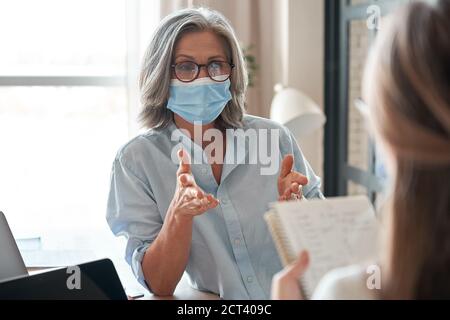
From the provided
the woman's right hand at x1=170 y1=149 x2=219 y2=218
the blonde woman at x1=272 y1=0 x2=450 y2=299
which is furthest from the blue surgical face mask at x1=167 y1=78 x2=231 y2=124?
the blonde woman at x1=272 y1=0 x2=450 y2=299

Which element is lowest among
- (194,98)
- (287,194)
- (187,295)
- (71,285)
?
(187,295)

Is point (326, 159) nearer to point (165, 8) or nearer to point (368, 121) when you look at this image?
point (165, 8)

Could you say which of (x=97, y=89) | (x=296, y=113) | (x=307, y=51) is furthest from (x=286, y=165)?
(x=97, y=89)

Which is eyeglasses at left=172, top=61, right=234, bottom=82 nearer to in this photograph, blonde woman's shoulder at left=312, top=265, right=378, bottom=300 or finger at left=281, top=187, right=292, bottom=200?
finger at left=281, top=187, right=292, bottom=200

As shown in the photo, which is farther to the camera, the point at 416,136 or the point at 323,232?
the point at 323,232

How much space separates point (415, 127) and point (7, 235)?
95 centimetres

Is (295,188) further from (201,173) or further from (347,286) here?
(347,286)

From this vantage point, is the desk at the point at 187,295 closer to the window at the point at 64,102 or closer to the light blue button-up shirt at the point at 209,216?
the light blue button-up shirt at the point at 209,216

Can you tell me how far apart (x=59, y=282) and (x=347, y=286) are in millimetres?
596

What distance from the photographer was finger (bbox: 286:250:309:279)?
96 centimetres

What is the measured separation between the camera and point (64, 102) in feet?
12.4

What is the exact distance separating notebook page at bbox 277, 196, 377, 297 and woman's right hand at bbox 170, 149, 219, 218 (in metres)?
0.47

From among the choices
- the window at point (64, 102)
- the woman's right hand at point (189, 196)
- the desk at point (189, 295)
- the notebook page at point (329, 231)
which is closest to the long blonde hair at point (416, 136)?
the notebook page at point (329, 231)
